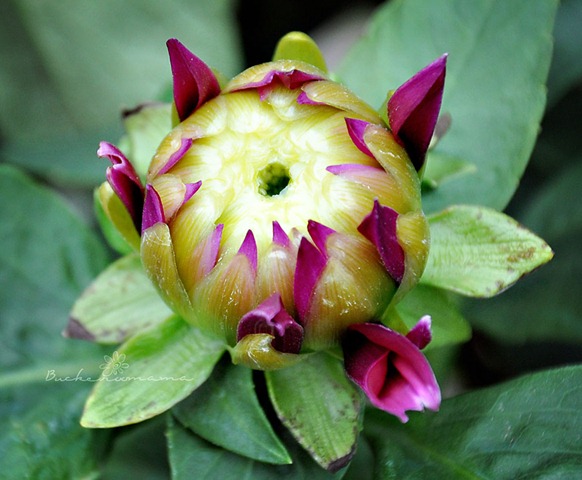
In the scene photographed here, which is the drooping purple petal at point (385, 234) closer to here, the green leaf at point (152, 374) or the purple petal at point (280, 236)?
the purple petal at point (280, 236)

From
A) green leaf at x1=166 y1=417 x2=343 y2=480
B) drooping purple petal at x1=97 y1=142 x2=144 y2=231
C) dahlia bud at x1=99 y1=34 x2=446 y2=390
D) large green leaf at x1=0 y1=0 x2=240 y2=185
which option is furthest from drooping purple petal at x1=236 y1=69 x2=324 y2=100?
large green leaf at x1=0 y1=0 x2=240 y2=185

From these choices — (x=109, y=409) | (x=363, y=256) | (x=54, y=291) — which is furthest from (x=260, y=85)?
(x=54, y=291)

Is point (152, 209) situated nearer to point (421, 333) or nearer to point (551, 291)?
point (421, 333)

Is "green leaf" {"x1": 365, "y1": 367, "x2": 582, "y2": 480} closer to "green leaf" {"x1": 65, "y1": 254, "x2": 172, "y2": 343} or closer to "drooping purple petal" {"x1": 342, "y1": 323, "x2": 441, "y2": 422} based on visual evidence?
"drooping purple petal" {"x1": 342, "y1": 323, "x2": 441, "y2": 422}

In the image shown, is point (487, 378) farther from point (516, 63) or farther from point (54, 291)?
point (54, 291)

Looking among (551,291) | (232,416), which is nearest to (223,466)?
(232,416)

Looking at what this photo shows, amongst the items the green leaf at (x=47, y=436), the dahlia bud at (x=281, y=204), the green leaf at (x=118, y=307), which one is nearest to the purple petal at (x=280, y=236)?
the dahlia bud at (x=281, y=204)
